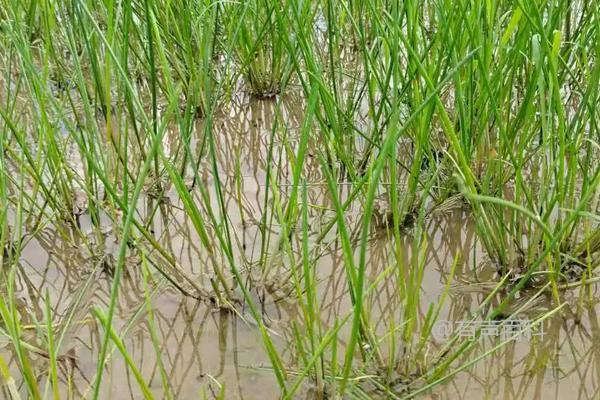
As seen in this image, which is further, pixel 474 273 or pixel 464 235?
pixel 464 235

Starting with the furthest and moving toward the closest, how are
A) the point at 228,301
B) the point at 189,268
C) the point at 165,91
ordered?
1. the point at 165,91
2. the point at 189,268
3. the point at 228,301

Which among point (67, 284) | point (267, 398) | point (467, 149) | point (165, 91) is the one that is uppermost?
point (165, 91)

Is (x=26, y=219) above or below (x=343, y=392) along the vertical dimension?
above

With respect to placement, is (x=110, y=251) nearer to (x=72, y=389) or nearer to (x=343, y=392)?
(x=72, y=389)

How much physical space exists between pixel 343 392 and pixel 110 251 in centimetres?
50

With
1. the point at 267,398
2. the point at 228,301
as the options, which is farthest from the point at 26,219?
the point at 267,398

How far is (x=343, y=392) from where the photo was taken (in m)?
0.73

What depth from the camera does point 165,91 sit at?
1498 millimetres

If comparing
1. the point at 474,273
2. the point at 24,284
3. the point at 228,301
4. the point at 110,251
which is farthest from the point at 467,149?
the point at 24,284

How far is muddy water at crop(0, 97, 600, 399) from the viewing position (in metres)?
0.81

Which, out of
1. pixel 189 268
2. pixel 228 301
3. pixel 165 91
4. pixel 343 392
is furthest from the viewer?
pixel 165 91

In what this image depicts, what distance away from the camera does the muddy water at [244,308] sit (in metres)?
0.81

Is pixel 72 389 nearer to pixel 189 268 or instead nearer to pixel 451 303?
pixel 189 268

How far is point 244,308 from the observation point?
0.92 m
